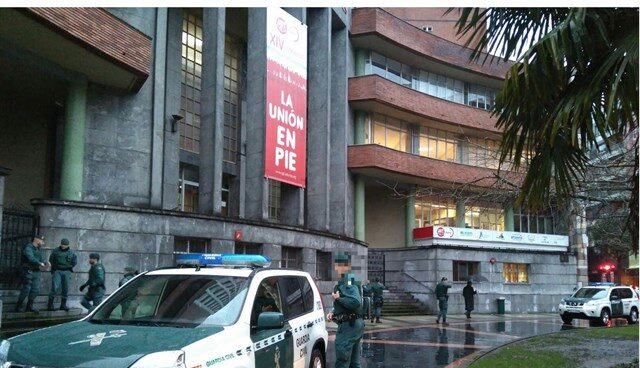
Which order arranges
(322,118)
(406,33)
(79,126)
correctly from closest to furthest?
(79,126)
(322,118)
(406,33)

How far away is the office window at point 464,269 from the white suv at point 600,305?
278 inches

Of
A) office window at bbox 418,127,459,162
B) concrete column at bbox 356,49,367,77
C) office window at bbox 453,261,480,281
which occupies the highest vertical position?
concrete column at bbox 356,49,367,77

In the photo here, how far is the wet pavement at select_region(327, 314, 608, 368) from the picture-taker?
41.6 feet

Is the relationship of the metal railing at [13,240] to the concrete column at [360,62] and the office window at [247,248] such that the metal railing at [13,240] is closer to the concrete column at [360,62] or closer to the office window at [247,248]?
the office window at [247,248]

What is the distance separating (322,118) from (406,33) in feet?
29.9

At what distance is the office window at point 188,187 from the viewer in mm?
24033

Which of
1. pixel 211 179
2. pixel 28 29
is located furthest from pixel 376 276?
pixel 28 29

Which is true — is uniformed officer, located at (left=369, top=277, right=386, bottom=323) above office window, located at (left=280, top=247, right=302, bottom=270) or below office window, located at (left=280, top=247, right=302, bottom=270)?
below

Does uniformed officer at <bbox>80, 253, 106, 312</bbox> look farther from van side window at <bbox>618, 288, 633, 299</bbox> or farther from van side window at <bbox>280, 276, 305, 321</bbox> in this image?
van side window at <bbox>618, 288, 633, 299</bbox>

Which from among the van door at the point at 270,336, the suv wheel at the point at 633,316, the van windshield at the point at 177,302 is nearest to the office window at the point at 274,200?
the suv wheel at the point at 633,316

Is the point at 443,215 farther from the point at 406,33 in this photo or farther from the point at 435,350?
the point at 435,350

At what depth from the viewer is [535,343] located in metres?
15.3

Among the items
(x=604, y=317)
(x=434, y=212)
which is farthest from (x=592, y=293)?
(x=434, y=212)

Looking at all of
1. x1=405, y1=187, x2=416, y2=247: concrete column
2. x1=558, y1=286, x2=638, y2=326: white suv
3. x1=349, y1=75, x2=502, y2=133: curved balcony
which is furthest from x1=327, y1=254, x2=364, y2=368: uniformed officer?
x1=405, y1=187, x2=416, y2=247: concrete column
